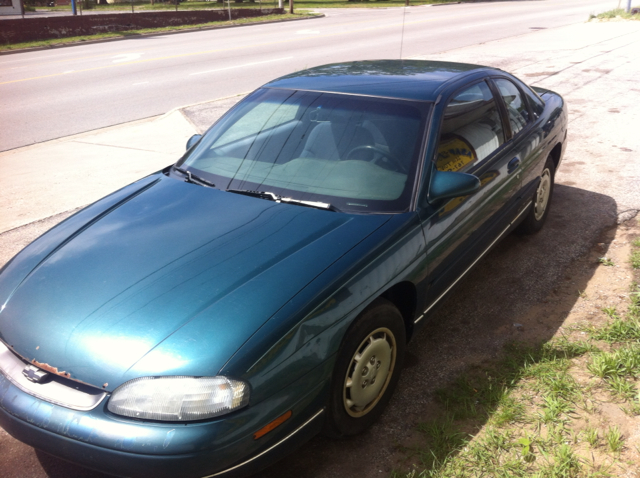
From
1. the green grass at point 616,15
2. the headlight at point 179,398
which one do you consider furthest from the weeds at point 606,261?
the green grass at point 616,15

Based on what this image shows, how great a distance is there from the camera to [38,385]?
2289mm

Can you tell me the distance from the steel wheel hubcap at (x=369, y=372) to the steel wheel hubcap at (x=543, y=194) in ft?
8.69

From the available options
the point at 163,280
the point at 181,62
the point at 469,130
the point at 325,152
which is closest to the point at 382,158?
the point at 325,152

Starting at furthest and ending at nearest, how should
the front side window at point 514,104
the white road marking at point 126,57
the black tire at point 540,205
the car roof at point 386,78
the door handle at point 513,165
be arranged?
the white road marking at point 126,57
the black tire at point 540,205
the front side window at point 514,104
the door handle at point 513,165
the car roof at point 386,78

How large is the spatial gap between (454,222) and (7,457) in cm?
254

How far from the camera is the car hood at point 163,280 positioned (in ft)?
7.33

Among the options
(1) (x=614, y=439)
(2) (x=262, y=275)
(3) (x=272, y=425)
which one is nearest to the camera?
(3) (x=272, y=425)

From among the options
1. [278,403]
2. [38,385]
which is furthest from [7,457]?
[278,403]

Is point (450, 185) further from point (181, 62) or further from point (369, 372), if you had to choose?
point (181, 62)

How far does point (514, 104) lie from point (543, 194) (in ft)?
3.22

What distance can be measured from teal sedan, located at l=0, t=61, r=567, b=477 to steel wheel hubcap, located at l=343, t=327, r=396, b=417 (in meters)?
0.01

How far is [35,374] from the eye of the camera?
2.30 metres

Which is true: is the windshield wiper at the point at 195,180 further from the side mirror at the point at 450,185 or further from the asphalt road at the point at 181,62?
the asphalt road at the point at 181,62

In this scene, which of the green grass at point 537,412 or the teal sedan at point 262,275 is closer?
the teal sedan at point 262,275
